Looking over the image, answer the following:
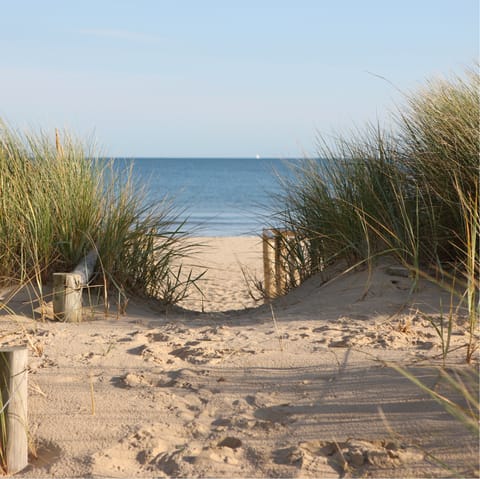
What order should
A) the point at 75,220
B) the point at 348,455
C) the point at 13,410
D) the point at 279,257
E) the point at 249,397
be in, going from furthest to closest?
1. the point at 279,257
2. the point at 75,220
3. the point at 249,397
4. the point at 13,410
5. the point at 348,455

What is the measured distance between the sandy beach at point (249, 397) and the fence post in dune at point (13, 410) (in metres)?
0.09

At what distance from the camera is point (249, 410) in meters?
3.36

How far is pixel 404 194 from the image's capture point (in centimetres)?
560

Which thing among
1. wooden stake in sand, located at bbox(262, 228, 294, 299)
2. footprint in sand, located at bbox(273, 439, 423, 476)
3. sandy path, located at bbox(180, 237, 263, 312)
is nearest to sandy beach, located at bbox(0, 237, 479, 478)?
footprint in sand, located at bbox(273, 439, 423, 476)

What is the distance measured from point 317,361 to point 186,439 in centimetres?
92

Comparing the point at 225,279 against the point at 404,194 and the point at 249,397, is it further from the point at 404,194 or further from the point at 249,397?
the point at 249,397

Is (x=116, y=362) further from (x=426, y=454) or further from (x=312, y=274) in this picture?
(x=312, y=274)

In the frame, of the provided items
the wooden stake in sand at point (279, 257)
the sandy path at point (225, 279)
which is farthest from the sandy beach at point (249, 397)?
the wooden stake in sand at point (279, 257)

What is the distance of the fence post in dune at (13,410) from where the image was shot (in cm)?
313

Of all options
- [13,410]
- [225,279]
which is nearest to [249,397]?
[13,410]

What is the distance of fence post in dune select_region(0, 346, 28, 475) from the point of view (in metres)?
3.13

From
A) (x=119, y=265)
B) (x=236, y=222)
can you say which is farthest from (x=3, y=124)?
(x=236, y=222)

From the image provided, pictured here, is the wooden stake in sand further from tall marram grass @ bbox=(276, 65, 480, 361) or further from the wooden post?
the wooden post

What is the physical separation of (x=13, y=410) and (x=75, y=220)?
8.65 ft
